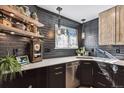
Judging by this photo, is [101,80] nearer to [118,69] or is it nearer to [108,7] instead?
[118,69]

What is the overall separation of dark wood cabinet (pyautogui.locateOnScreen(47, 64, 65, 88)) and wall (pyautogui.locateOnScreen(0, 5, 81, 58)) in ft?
2.25

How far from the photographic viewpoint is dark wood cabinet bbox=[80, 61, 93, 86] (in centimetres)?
341

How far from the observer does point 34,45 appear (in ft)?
8.84

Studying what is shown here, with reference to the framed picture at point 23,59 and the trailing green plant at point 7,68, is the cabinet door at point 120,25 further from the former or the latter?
the trailing green plant at point 7,68

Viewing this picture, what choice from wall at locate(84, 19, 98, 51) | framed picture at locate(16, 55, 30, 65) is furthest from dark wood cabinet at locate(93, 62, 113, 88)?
framed picture at locate(16, 55, 30, 65)

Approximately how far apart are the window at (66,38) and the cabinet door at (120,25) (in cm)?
157

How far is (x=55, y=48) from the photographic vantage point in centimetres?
365

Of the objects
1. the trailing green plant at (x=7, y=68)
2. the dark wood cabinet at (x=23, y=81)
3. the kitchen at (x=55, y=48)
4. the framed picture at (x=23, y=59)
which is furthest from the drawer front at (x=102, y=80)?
the trailing green plant at (x=7, y=68)

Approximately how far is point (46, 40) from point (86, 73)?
57.3 inches

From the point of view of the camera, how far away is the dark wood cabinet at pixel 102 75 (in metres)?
2.82

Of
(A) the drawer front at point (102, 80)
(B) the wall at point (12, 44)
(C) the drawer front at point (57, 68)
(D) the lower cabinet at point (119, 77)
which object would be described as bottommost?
(A) the drawer front at point (102, 80)
